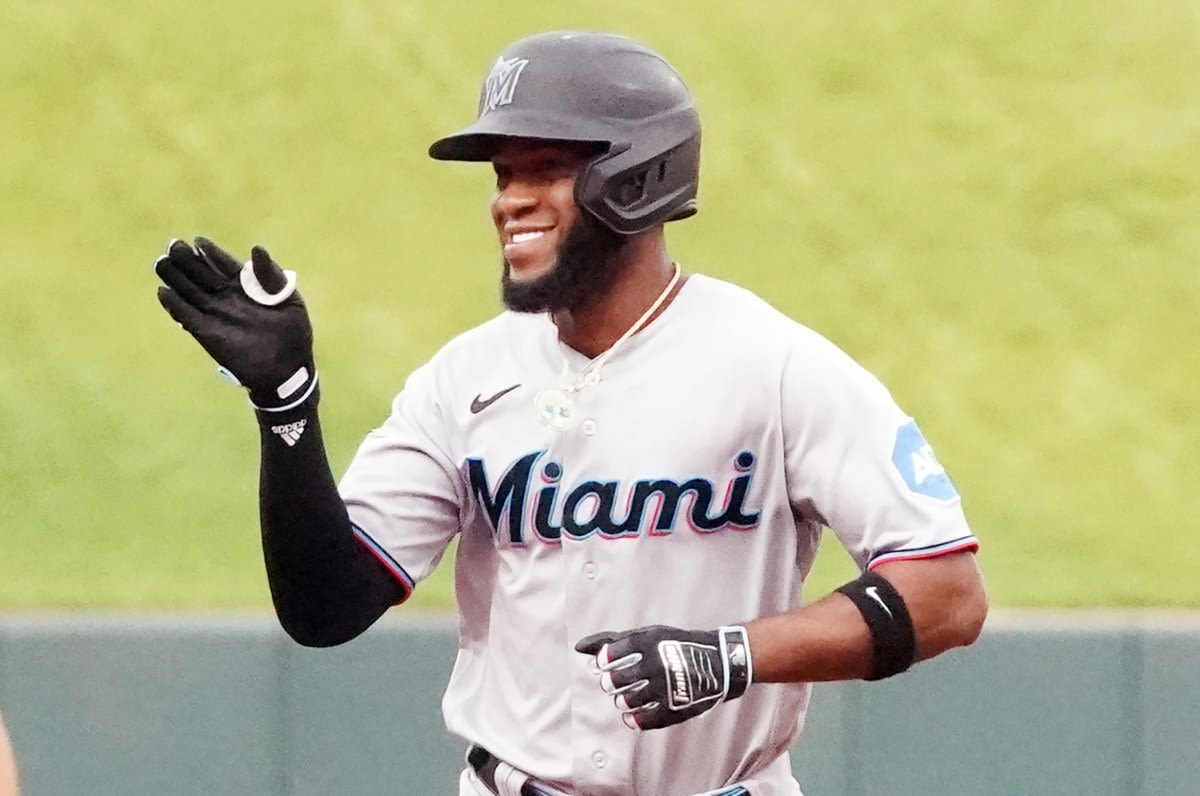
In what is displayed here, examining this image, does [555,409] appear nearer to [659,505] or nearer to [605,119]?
[659,505]

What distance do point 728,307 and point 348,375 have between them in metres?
4.19

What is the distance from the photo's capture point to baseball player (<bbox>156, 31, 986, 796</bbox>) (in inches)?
107

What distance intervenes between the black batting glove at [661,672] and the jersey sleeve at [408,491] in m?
0.56

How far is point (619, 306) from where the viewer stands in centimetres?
294

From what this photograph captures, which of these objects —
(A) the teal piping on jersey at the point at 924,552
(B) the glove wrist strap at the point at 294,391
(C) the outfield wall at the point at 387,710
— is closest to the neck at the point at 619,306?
(B) the glove wrist strap at the point at 294,391

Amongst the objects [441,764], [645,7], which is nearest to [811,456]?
[441,764]

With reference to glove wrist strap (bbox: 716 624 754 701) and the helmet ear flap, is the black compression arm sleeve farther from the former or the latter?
glove wrist strap (bbox: 716 624 754 701)

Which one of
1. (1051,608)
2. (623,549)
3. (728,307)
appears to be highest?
(728,307)

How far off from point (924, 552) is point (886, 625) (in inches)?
4.8

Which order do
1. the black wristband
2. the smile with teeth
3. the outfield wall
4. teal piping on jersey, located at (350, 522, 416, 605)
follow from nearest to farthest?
the black wristband, the smile with teeth, teal piping on jersey, located at (350, 522, 416, 605), the outfield wall

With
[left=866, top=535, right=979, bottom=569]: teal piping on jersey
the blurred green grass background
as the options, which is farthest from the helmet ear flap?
the blurred green grass background

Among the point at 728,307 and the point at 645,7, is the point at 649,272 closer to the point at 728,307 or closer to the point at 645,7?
the point at 728,307

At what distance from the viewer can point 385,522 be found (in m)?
2.99

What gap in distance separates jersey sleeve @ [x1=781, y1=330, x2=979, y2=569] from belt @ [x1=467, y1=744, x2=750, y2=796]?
40cm
